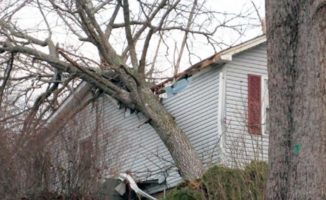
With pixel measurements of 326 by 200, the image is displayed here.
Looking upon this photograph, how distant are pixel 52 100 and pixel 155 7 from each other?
3848 millimetres

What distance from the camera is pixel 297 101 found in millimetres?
6156

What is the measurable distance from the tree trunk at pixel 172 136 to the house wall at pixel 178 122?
0.47 metres

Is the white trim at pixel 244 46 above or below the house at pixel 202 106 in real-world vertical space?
above

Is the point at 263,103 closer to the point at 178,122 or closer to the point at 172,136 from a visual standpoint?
the point at 172,136

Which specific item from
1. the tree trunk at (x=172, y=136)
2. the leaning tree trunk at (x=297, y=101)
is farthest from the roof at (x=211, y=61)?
the leaning tree trunk at (x=297, y=101)

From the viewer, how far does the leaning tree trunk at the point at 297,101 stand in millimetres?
5961

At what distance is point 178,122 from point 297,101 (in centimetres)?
1350

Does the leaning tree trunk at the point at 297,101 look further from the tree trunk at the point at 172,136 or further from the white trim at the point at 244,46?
the white trim at the point at 244,46

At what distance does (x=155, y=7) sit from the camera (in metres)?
19.5

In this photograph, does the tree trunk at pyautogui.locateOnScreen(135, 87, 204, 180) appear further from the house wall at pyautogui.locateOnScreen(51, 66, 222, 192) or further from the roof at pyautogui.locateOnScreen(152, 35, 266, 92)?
the roof at pyautogui.locateOnScreen(152, 35, 266, 92)

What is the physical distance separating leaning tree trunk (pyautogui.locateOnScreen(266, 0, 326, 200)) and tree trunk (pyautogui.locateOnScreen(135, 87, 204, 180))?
10170 mm

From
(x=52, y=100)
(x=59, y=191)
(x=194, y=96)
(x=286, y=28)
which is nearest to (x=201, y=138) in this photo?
(x=194, y=96)

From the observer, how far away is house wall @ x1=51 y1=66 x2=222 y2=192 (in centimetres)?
1689

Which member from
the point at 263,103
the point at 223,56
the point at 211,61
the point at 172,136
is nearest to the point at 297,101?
the point at 263,103
